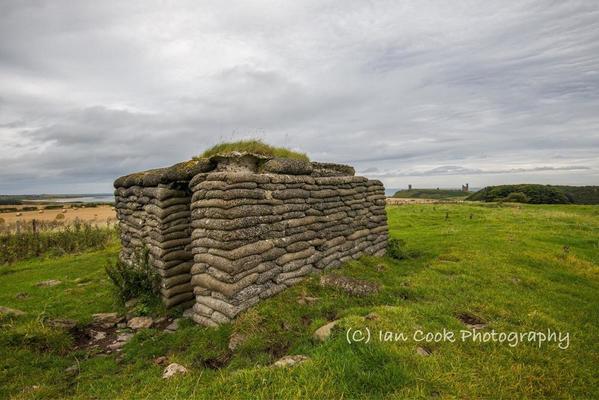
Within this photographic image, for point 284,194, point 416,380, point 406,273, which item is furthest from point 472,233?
point 416,380

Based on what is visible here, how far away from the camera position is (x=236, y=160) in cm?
704

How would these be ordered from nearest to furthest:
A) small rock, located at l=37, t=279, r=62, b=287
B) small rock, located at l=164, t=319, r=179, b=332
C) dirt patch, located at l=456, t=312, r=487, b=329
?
1. dirt patch, located at l=456, t=312, r=487, b=329
2. small rock, located at l=164, t=319, r=179, b=332
3. small rock, located at l=37, t=279, r=62, b=287

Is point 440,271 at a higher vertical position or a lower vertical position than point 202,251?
lower

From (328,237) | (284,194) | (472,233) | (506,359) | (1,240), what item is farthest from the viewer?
(1,240)

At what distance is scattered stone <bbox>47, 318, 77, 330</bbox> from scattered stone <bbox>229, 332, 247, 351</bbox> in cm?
411

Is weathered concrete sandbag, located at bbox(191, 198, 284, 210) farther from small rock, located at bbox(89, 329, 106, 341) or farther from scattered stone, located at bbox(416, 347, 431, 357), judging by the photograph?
scattered stone, located at bbox(416, 347, 431, 357)

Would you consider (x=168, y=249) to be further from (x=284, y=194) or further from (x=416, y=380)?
(x=416, y=380)

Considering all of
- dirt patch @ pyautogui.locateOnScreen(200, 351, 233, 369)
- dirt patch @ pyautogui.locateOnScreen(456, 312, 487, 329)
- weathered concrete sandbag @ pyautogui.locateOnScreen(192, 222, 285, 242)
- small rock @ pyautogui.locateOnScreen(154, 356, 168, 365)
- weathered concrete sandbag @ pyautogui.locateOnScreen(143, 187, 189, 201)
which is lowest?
small rock @ pyautogui.locateOnScreen(154, 356, 168, 365)

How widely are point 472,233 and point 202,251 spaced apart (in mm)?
14513

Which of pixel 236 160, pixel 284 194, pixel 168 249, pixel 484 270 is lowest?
pixel 484 270

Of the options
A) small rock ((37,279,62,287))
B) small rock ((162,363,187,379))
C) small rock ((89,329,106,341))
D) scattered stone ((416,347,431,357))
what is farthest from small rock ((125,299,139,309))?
scattered stone ((416,347,431,357))

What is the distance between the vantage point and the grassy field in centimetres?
363

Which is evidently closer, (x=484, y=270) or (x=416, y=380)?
(x=416, y=380)

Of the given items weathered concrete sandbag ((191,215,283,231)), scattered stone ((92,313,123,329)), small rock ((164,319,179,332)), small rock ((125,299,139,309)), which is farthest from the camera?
small rock ((125,299,139,309))
